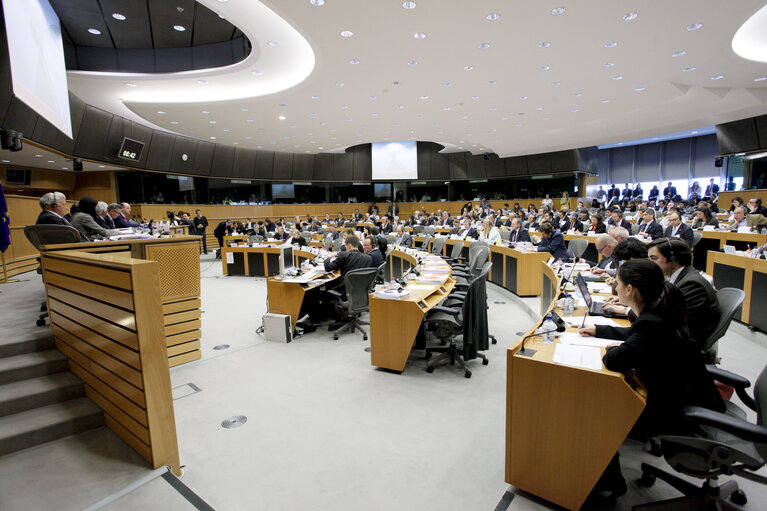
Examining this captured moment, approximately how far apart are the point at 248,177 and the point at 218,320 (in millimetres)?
13039

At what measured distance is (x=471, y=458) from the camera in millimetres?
2523

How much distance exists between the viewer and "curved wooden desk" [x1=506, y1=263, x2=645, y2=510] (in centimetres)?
182

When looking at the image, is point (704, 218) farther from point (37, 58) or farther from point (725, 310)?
point (37, 58)

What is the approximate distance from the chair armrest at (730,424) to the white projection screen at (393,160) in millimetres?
18879

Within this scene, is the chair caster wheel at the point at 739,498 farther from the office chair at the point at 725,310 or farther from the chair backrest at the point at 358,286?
the chair backrest at the point at 358,286

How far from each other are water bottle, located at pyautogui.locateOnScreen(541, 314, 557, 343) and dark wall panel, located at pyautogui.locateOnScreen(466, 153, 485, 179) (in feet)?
61.4

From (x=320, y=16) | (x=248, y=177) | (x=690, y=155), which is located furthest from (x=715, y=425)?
Answer: (x=690, y=155)

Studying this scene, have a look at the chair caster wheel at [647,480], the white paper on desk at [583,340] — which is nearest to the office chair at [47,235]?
the white paper on desk at [583,340]

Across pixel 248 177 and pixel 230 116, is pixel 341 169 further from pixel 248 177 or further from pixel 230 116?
pixel 230 116

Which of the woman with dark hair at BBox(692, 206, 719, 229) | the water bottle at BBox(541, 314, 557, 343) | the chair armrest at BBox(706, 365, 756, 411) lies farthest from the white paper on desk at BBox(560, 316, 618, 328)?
the woman with dark hair at BBox(692, 206, 719, 229)

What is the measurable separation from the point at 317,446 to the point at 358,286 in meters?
2.38

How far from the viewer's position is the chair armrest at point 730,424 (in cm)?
158

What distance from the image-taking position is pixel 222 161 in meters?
16.3

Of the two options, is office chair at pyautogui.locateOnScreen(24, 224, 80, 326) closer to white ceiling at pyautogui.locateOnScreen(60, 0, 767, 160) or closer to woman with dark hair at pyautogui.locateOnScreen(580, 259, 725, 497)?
white ceiling at pyautogui.locateOnScreen(60, 0, 767, 160)
